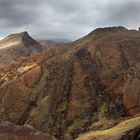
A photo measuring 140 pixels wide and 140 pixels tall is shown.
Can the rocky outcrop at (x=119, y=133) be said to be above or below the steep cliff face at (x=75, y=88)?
below

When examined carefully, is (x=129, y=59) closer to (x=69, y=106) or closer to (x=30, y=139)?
(x=69, y=106)

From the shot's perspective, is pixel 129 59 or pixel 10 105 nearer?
pixel 10 105

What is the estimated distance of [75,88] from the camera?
9094 centimetres

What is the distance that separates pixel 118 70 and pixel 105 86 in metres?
5.11

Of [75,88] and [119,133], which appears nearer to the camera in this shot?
[119,133]

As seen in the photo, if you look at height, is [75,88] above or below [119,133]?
above

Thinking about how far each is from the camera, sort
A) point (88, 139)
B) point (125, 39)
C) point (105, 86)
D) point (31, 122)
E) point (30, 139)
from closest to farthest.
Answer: point (30, 139) < point (88, 139) < point (31, 122) < point (105, 86) < point (125, 39)

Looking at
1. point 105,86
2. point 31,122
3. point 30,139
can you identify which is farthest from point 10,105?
point 30,139

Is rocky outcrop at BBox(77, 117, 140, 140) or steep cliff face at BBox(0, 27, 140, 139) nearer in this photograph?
rocky outcrop at BBox(77, 117, 140, 140)

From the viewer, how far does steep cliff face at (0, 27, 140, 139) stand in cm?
8406

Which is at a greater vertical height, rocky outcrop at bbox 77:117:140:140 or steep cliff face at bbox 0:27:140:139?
steep cliff face at bbox 0:27:140:139

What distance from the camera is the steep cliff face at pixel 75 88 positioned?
8406 cm

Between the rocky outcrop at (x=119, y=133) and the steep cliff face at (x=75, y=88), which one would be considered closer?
the rocky outcrop at (x=119, y=133)

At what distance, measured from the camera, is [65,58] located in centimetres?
9919
